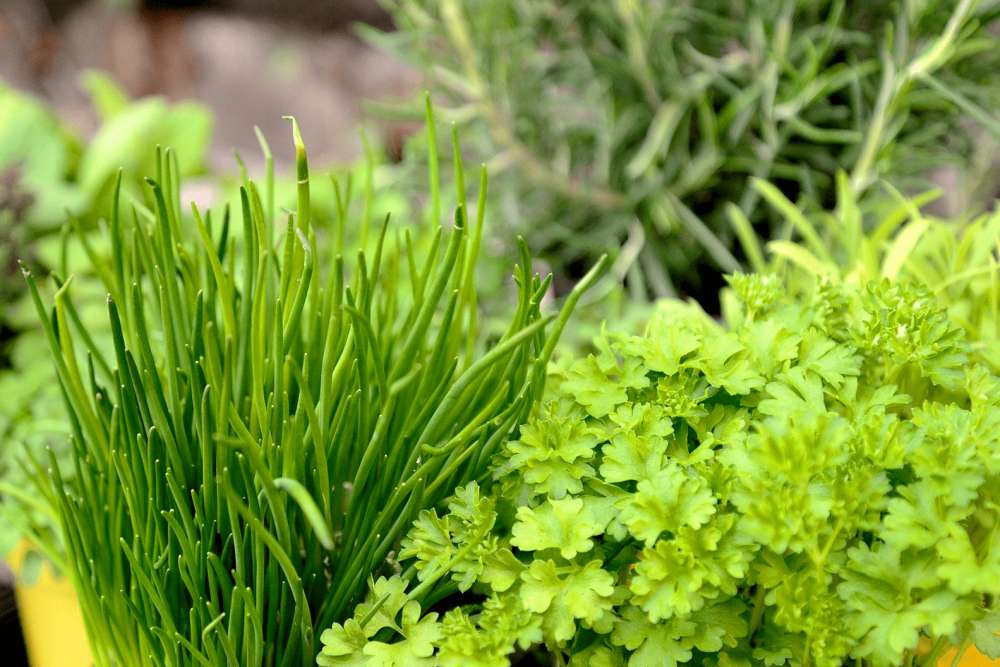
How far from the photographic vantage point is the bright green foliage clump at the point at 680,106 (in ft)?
3.35

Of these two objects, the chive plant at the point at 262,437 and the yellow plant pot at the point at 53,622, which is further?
the yellow plant pot at the point at 53,622

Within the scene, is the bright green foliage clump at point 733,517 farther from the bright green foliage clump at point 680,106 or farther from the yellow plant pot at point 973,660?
the bright green foliage clump at point 680,106

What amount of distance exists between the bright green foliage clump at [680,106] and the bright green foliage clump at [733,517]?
54 cm

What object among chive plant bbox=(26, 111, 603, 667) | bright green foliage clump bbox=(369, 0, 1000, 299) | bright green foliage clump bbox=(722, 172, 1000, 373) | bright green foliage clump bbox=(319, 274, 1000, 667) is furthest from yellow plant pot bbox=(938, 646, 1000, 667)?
bright green foliage clump bbox=(369, 0, 1000, 299)

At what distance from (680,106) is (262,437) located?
2.61 feet

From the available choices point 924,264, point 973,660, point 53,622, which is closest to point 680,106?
point 924,264

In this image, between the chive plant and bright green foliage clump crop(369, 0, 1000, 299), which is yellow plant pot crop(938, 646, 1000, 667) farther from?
bright green foliage clump crop(369, 0, 1000, 299)

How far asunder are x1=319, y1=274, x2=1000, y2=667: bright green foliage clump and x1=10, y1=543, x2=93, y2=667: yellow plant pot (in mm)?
395

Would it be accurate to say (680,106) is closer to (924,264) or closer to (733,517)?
(924,264)

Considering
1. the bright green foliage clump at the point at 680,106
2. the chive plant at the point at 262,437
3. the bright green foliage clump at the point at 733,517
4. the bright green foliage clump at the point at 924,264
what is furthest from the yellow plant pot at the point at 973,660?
the bright green foliage clump at the point at 680,106

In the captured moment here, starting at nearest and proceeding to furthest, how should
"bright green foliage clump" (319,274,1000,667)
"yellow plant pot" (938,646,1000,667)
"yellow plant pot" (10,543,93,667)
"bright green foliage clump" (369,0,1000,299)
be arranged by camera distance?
"bright green foliage clump" (319,274,1000,667) < "yellow plant pot" (938,646,1000,667) < "yellow plant pot" (10,543,93,667) < "bright green foliage clump" (369,0,1000,299)

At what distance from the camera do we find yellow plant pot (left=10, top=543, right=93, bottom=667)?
77 centimetres

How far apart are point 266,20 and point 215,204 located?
190 centimetres

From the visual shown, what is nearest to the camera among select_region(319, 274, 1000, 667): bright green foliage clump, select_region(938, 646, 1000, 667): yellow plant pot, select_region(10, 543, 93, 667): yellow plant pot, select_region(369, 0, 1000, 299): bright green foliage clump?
select_region(319, 274, 1000, 667): bright green foliage clump
